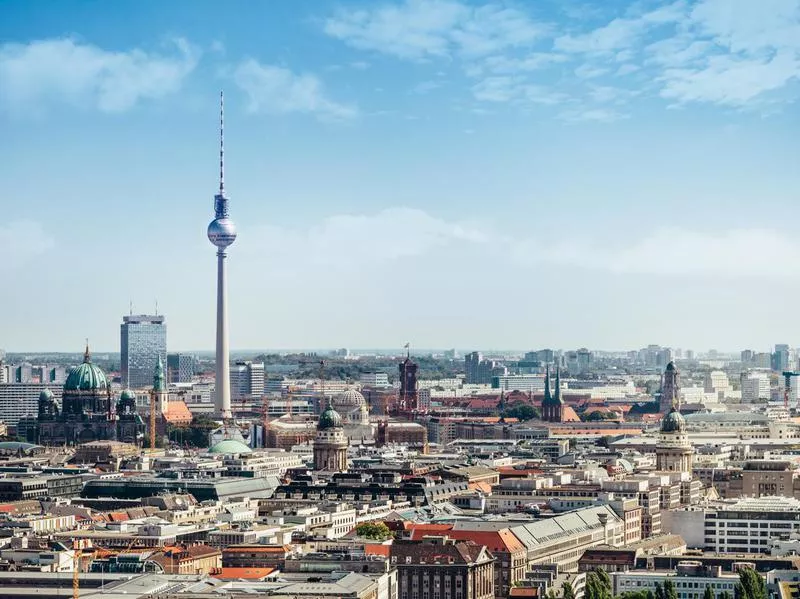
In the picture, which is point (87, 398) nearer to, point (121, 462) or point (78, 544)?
point (121, 462)

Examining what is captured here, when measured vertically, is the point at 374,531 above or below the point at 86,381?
below

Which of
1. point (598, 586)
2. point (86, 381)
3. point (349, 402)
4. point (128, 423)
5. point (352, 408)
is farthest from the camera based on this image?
point (349, 402)

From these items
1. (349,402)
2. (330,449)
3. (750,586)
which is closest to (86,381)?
(349,402)

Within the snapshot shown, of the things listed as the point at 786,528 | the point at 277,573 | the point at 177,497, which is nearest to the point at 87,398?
the point at 177,497

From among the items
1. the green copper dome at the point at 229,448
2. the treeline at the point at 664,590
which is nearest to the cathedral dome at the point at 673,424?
the green copper dome at the point at 229,448

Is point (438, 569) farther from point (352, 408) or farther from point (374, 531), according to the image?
point (352, 408)

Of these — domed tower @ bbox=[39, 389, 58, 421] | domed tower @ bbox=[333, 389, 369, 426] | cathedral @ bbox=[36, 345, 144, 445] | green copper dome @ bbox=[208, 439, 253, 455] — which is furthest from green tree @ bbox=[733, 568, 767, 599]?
domed tower @ bbox=[39, 389, 58, 421]

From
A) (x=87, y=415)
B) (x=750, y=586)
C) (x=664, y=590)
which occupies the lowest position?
(x=664, y=590)
